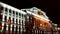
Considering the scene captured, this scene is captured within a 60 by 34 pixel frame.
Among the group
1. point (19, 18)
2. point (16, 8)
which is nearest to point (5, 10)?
point (16, 8)

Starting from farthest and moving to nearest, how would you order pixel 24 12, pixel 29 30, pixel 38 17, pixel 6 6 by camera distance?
1. pixel 38 17
2. pixel 24 12
3. pixel 6 6
4. pixel 29 30

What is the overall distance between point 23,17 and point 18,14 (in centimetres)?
162

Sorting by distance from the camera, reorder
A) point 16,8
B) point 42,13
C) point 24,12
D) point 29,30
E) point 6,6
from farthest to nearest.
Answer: point 42,13, point 24,12, point 16,8, point 6,6, point 29,30

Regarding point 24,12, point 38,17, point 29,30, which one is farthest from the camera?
point 38,17

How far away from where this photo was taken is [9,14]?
3169cm

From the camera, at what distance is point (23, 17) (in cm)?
3550

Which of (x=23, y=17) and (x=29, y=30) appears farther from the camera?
(x=23, y=17)

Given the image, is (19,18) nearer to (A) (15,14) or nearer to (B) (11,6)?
(A) (15,14)

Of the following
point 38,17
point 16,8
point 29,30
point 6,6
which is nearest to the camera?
point 29,30

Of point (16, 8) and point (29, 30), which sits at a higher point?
point (16, 8)

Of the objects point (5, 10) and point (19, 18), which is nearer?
point (5, 10)

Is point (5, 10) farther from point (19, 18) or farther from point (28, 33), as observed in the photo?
point (28, 33)

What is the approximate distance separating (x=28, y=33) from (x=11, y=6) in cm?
2470

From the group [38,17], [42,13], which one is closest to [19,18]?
[38,17]
